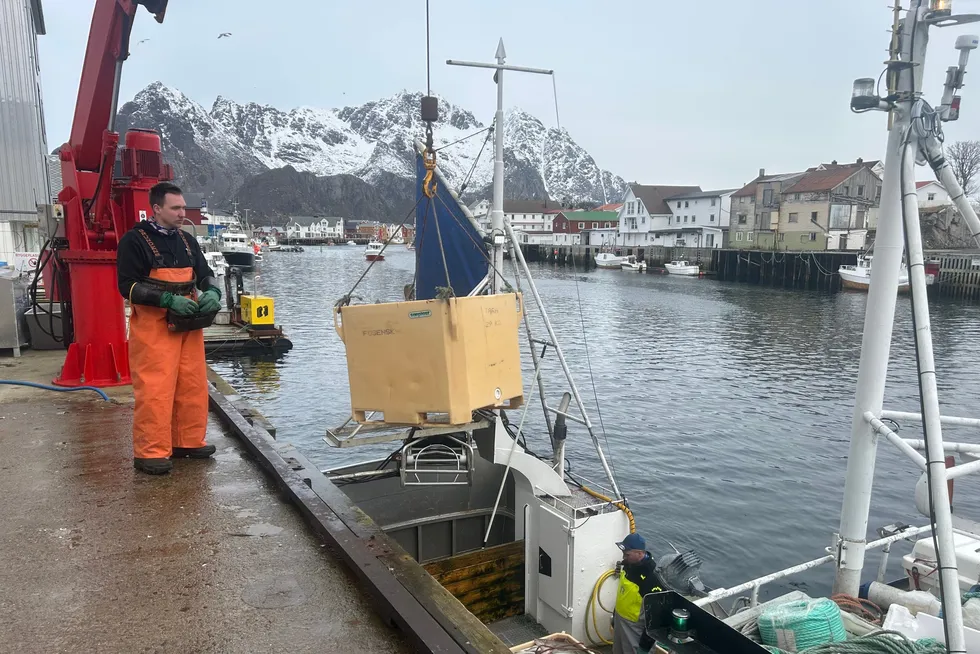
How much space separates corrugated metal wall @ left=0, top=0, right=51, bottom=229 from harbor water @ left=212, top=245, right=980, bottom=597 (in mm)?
8514

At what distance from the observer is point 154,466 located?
467cm

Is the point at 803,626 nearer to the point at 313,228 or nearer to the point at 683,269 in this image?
the point at 683,269

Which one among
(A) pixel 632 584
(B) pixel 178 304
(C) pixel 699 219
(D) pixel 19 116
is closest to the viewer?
(B) pixel 178 304

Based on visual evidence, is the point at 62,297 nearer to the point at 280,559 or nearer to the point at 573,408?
the point at 280,559

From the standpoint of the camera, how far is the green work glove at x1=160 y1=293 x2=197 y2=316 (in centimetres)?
A: 445

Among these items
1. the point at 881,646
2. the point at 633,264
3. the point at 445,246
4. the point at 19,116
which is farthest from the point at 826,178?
the point at 881,646

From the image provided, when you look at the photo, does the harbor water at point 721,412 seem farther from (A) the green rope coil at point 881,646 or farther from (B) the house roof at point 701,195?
(B) the house roof at point 701,195

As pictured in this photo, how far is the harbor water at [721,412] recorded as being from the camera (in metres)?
10.6

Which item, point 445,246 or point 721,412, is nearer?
point 445,246

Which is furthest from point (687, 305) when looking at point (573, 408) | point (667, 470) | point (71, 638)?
point (71, 638)

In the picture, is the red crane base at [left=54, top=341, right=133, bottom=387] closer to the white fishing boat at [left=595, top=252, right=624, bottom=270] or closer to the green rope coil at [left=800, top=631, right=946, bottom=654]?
the green rope coil at [left=800, top=631, right=946, bottom=654]

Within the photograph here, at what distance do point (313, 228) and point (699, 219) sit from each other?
134870 mm

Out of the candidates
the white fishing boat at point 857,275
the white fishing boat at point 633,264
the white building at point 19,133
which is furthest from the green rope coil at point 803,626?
the white fishing boat at point 633,264

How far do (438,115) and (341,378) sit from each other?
1564 cm
